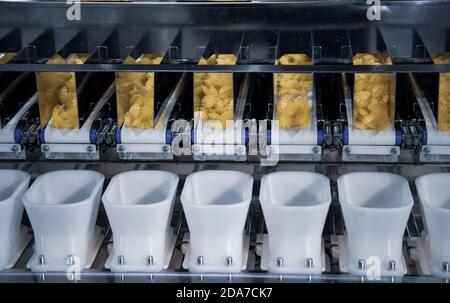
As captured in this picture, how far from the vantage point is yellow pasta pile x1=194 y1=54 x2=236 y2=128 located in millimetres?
2736

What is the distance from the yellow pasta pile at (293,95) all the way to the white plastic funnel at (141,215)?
1.28 ft

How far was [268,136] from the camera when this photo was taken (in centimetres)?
270

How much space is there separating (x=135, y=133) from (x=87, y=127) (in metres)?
0.16

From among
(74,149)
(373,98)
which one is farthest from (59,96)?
(373,98)

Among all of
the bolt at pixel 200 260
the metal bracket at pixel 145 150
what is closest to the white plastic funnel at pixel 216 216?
the bolt at pixel 200 260

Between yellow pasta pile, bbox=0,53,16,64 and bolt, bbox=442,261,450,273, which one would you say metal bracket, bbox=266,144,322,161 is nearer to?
bolt, bbox=442,261,450,273

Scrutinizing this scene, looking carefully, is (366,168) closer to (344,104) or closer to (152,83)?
(344,104)

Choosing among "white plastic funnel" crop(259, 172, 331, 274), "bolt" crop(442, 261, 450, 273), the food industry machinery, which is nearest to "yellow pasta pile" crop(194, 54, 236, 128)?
the food industry machinery

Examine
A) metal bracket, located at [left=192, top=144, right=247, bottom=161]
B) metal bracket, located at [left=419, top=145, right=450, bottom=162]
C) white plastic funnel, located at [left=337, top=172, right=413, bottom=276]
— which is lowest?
white plastic funnel, located at [left=337, top=172, right=413, bottom=276]

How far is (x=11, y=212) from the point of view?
2.68 m

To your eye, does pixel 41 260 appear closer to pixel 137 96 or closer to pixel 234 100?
pixel 137 96

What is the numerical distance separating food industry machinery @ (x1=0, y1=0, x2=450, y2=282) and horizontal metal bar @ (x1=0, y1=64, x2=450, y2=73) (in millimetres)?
12

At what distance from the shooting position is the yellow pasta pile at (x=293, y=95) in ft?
8.88

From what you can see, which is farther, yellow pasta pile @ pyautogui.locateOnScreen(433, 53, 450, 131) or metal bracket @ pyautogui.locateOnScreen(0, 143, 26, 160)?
metal bracket @ pyautogui.locateOnScreen(0, 143, 26, 160)
